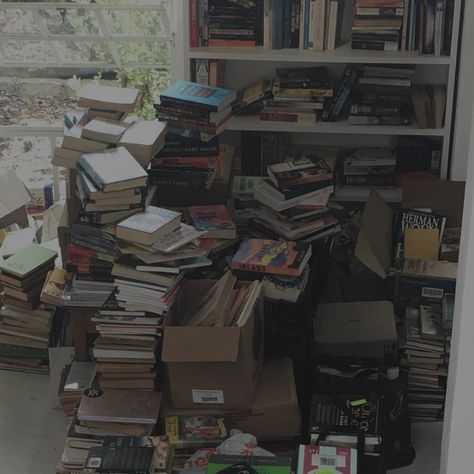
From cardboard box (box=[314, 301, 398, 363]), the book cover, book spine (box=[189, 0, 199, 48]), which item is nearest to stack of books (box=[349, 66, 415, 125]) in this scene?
the book cover

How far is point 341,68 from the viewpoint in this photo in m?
4.10

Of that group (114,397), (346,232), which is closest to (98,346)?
(114,397)

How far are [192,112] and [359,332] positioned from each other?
1.08 m

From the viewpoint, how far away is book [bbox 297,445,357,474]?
260cm

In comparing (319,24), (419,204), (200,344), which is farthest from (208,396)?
(319,24)

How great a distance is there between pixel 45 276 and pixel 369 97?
157cm

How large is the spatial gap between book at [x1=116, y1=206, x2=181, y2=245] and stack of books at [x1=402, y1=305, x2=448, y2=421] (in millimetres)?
976

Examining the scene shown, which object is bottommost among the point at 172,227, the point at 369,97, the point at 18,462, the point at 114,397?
the point at 18,462

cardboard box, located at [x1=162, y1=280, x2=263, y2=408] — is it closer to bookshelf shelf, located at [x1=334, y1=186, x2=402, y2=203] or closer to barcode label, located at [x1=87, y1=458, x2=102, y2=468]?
barcode label, located at [x1=87, y1=458, x2=102, y2=468]

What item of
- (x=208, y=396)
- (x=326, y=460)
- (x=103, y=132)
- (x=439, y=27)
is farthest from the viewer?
(x=439, y=27)

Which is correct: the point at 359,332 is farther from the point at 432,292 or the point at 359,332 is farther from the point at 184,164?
the point at 184,164

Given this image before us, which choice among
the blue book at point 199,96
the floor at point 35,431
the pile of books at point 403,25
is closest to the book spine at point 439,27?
the pile of books at point 403,25

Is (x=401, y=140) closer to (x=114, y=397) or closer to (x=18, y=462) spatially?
(x=114, y=397)

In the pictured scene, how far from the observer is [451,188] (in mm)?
3762
